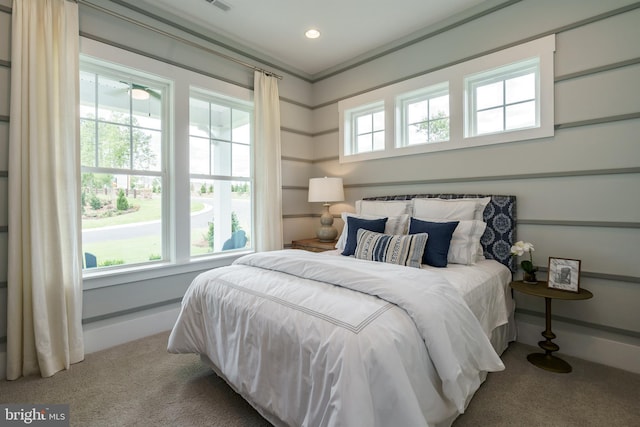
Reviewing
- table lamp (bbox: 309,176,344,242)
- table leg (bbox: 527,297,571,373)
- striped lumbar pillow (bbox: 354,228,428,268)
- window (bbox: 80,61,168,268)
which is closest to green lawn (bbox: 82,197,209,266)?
window (bbox: 80,61,168,268)

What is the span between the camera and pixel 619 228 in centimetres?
204

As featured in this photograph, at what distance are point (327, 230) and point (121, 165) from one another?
82.8 inches

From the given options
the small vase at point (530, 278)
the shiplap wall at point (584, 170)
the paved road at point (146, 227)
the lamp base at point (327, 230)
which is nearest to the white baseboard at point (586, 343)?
the shiplap wall at point (584, 170)

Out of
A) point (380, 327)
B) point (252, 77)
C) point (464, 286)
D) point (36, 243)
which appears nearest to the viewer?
point (380, 327)

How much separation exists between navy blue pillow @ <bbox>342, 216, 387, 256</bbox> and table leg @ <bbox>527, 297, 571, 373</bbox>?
126 cm

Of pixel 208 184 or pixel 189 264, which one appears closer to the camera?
pixel 189 264

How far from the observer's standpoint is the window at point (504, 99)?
247 centimetres

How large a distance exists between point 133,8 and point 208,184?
62.8 inches

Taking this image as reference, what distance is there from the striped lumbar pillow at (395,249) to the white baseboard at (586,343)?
3.70 feet

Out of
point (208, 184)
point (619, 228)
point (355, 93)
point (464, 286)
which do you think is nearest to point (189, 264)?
point (208, 184)

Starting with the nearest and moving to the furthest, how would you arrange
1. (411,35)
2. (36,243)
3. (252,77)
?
(36,243) < (411,35) < (252,77)

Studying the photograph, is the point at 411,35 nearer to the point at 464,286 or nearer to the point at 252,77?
the point at 252,77

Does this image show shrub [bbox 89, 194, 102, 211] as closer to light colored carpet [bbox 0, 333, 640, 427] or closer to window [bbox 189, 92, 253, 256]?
window [bbox 189, 92, 253, 256]

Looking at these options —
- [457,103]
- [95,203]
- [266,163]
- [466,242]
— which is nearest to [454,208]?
[466,242]
